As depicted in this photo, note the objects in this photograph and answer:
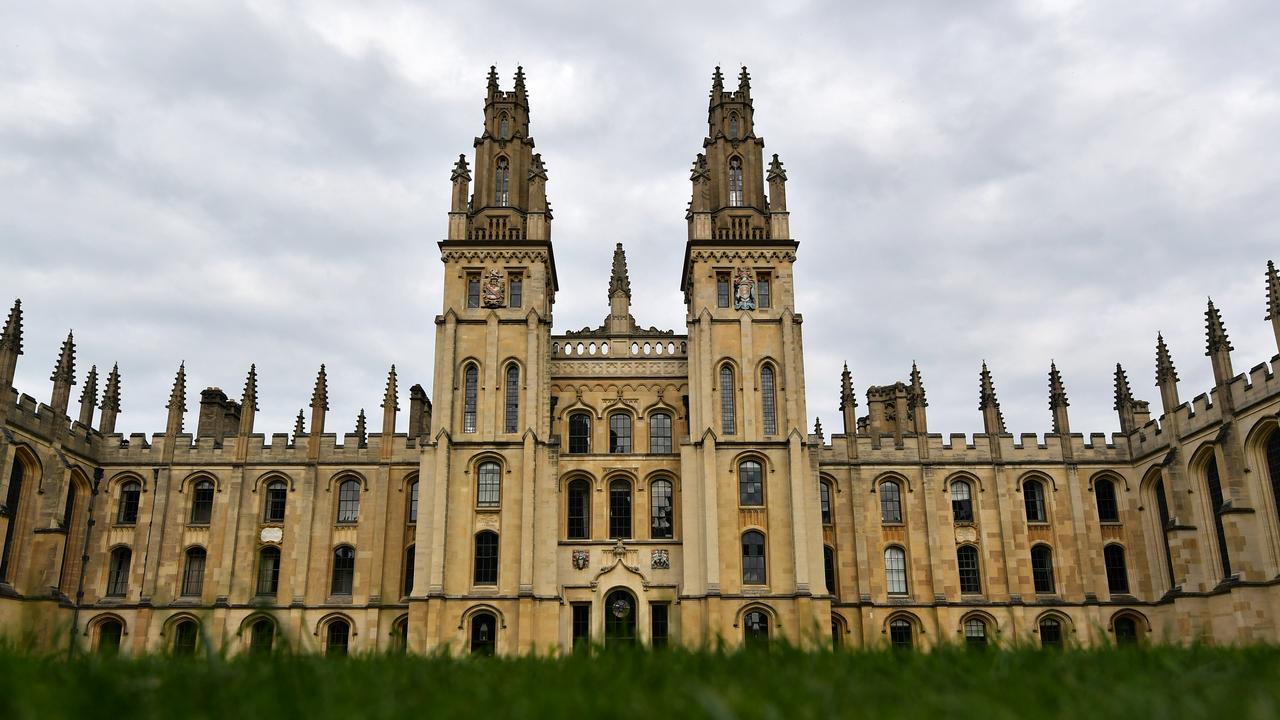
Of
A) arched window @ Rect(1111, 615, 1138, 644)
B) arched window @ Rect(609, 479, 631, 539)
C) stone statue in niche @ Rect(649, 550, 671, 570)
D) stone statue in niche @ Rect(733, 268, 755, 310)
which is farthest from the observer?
arched window @ Rect(1111, 615, 1138, 644)

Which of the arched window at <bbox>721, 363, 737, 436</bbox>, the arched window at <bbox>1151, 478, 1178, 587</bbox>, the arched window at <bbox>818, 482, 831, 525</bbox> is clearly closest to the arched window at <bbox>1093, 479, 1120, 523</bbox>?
the arched window at <bbox>1151, 478, 1178, 587</bbox>

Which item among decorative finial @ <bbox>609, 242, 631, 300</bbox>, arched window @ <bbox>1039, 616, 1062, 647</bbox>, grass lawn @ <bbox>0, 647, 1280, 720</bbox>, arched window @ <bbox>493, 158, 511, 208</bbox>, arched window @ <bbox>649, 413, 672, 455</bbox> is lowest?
arched window @ <bbox>1039, 616, 1062, 647</bbox>

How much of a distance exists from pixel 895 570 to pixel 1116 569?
9.95 meters

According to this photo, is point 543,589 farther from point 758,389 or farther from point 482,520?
point 758,389

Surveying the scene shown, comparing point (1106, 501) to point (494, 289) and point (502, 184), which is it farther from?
point (502, 184)

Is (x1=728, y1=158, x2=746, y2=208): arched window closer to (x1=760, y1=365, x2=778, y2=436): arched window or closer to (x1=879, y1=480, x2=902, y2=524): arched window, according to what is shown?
(x1=760, y1=365, x2=778, y2=436): arched window

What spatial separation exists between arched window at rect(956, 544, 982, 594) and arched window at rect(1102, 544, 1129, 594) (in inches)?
220

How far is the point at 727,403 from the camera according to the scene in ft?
133

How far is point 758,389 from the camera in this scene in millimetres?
40406

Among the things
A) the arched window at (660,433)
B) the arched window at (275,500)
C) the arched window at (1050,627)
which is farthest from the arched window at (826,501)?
the arched window at (275,500)

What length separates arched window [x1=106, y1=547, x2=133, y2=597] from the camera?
4288 centimetres

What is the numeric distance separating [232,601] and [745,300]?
85.3 ft

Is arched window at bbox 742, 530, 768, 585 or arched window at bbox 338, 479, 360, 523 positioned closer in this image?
arched window at bbox 742, 530, 768, 585

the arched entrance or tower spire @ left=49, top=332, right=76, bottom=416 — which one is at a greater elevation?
tower spire @ left=49, top=332, right=76, bottom=416
